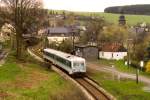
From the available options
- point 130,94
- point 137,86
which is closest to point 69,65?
point 137,86

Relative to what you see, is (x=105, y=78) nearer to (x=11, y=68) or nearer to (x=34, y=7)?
(x=11, y=68)

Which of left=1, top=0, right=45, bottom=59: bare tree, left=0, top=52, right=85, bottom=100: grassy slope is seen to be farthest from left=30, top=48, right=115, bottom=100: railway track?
left=1, top=0, right=45, bottom=59: bare tree

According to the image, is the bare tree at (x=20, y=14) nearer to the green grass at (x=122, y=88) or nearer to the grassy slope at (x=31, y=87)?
the green grass at (x=122, y=88)

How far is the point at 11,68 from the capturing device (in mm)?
48906

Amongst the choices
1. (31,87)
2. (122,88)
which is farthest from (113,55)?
(31,87)

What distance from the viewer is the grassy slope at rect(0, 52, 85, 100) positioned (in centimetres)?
3309

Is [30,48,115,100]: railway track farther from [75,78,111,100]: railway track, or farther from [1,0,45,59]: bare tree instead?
[1,0,45,59]: bare tree

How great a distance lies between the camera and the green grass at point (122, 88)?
38.1 m

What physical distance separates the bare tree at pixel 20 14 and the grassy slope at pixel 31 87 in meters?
21.8

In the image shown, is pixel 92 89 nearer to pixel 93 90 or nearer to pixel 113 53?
pixel 93 90

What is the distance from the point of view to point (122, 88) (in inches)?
1684

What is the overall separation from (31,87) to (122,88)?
10.3 m

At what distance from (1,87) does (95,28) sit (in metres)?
89.0

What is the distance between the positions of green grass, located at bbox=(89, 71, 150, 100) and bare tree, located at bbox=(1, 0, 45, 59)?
20.8 meters
